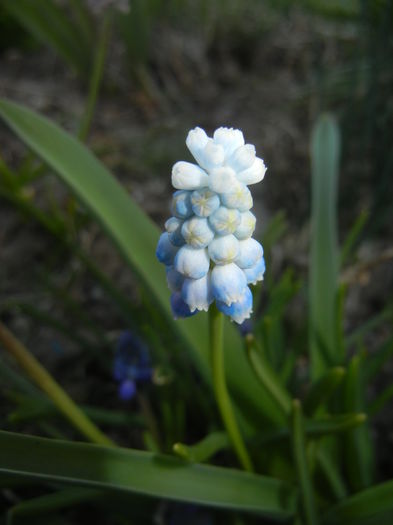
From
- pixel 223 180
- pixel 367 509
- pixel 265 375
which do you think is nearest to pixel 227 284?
pixel 223 180

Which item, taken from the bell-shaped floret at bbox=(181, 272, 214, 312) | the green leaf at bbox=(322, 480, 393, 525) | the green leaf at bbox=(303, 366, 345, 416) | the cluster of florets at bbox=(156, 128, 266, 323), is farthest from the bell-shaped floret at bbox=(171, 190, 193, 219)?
the green leaf at bbox=(322, 480, 393, 525)

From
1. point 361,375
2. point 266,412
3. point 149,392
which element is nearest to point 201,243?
point 266,412

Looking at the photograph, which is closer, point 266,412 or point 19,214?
point 266,412

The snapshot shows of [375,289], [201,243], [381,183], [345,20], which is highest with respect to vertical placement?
[345,20]

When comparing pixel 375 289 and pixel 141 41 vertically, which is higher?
pixel 141 41

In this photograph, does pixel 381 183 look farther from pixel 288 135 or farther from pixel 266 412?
pixel 266 412

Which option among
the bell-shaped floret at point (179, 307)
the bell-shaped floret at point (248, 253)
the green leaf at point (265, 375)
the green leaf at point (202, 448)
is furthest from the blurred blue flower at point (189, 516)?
the bell-shaped floret at point (248, 253)
